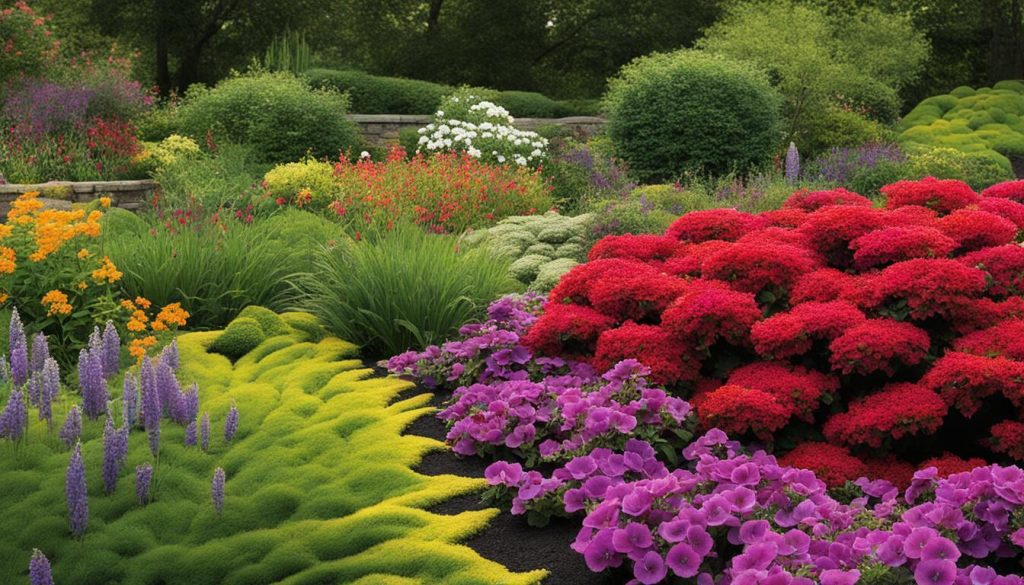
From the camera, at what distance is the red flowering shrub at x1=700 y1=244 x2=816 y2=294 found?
514 cm

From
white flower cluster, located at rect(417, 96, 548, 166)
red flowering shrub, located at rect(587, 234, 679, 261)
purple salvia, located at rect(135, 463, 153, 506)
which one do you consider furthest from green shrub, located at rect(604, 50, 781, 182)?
purple salvia, located at rect(135, 463, 153, 506)

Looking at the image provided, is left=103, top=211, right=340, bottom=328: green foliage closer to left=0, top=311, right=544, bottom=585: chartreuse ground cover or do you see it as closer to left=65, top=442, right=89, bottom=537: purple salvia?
left=0, top=311, right=544, bottom=585: chartreuse ground cover

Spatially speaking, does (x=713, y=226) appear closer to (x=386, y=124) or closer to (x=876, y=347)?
(x=876, y=347)

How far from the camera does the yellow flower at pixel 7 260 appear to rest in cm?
597

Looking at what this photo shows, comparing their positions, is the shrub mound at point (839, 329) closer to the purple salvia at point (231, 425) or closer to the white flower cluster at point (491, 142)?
the purple salvia at point (231, 425)

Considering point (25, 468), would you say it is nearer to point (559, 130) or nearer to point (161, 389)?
point (161, 389)

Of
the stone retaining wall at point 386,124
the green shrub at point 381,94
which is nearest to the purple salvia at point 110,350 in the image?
the stone retaining wall at point 386,124

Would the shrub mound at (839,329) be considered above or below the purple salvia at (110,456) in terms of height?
above

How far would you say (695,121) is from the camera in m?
15.0

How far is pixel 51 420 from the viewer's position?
484 cm

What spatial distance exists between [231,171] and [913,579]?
12.2 metres

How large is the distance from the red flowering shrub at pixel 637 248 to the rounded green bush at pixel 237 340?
7.11ft

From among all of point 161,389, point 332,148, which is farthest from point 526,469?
point 332,148

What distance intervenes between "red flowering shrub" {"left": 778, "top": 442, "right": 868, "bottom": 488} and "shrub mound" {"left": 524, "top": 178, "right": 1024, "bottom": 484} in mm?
15
